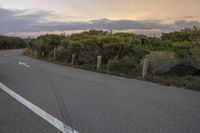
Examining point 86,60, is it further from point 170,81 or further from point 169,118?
point 169,118

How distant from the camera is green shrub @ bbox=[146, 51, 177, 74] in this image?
17531mm

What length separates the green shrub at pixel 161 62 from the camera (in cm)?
1753

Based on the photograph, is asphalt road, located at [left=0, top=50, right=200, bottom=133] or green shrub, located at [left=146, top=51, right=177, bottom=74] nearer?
asphalt road, located at [left=0, top=50, right=200, bottom=133]

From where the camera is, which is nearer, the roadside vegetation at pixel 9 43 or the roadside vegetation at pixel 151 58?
the roadside vegetation at pixel 151 58

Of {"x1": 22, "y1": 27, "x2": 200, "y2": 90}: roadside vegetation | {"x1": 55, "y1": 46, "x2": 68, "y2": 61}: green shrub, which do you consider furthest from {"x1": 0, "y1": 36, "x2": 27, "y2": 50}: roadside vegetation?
{"x1": 22, "y1": 27, "x2": 200, "y2": 90}: roadside vegetation

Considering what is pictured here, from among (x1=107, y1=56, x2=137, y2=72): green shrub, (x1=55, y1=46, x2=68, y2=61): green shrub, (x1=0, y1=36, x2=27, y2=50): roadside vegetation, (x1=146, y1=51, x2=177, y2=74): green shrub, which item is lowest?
(x1=0, y1=36, x2=27, y2=50): roadside vegetation

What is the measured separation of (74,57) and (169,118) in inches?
835

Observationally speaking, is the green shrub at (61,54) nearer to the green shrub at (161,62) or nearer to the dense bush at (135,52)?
the dense bush at (135,52)

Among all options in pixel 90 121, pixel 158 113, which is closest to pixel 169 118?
pixel 158 113

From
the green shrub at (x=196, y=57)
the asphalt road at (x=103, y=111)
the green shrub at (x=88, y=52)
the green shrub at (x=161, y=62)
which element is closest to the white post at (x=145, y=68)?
the green shrub at (x=161, y=62)

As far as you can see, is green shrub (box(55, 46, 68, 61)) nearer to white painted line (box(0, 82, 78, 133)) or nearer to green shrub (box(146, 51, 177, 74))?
green shrub (box(146, 51, 177, 74))

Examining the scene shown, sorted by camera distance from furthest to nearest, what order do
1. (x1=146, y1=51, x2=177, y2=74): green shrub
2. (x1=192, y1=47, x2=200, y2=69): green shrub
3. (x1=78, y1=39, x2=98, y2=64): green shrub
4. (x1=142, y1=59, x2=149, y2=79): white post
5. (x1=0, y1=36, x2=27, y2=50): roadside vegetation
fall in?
(x1=0, y1=36, x2=27, y2=50): roadside vegetation → (x1=78, y1=39, x2=98, y2=64): green shrub → (x1=146, y1=51, x2=177, y2=74): green shrub → (x1=142, y1=59, x2=149, y2=79): white post → (x1=192, y1=47, x2=200, y2=69): green shrub

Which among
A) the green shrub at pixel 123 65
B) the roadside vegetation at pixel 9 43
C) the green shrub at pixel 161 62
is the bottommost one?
the roadside vegetation at pixel 9 43

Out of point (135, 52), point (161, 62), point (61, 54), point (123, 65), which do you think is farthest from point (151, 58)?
point (61, 54)
